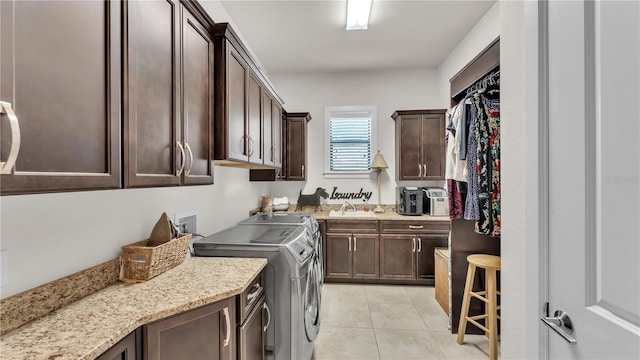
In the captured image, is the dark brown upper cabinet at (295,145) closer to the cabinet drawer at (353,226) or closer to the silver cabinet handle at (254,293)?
the cabinet drawer at (353,226)

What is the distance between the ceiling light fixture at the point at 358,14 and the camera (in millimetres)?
2332

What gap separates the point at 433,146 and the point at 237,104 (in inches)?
106

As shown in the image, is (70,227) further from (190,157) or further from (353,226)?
(353,226)

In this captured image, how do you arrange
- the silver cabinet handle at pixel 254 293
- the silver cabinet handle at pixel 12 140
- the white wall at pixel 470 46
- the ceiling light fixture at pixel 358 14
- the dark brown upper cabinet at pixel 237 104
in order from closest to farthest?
A: 1. the silver cabinet handle at pixel 12 140
2. the silver cabinet handle at pixel 254 293
3. the dark brown upper cabinet at pixel 237 104
4. the ceiling light fixture at pixel 358 14
5. the white wall at pixel 470 46

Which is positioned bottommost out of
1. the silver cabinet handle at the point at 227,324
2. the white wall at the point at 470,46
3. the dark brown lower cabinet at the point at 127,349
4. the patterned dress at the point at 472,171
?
the silver cabinet handle at the point at 227,324

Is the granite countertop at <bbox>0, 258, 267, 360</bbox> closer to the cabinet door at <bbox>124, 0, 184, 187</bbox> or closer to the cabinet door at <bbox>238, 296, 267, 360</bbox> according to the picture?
the cabinet door at <bbox>238, 296, 267, 360</bbox>

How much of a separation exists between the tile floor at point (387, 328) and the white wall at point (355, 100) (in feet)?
4.54

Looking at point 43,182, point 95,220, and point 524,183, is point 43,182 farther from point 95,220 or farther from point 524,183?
point 524,183

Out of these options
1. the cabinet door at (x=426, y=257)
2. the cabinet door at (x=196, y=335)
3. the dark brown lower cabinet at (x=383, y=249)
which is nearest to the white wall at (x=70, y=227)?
the cabinet door at (x=196, y=335)

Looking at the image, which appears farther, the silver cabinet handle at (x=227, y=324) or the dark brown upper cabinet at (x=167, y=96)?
the silver cabinet handle at (x=227, y=324)

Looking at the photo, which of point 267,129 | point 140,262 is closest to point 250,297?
point 140,262

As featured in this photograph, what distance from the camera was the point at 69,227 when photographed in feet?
3.41

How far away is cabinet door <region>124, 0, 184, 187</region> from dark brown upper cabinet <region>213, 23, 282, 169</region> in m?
0.35

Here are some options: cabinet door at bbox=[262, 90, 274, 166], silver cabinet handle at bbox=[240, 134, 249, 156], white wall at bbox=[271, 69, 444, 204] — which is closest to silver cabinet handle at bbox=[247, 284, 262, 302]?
silver cabinet handle at bbox=[240, 134, 249, 156]
